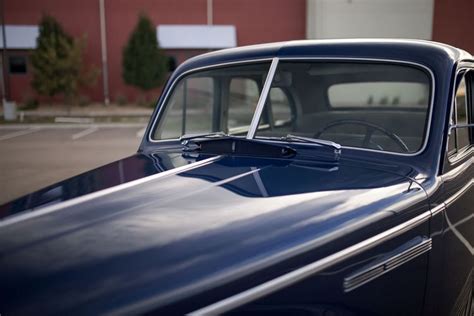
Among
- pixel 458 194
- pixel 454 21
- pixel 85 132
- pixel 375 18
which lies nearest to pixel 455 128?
pixel 458 194

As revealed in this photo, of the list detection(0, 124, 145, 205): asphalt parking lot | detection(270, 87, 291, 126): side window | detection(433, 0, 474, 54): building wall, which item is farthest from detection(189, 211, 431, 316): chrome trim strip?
detection(433, 0, 474, 54): building wall

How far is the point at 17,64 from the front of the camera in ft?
78.6

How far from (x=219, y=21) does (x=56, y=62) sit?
26.3 feet

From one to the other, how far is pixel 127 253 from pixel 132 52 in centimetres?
2255

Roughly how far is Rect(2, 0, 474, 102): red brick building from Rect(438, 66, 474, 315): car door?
67.4ft

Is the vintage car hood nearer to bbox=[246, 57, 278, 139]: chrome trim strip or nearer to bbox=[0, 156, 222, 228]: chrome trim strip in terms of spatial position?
bbox=[0, 156, 222, 228]: chrome trim strip

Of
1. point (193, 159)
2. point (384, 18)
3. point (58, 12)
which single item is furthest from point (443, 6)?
point (193, 159)

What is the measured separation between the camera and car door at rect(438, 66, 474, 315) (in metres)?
2.23

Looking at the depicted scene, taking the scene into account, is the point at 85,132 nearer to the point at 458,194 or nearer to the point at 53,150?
the point at 53,150

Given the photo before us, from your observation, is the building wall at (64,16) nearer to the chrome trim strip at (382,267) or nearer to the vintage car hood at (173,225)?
the vintage car hood at (173,225)

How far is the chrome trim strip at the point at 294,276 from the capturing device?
4.08 ft

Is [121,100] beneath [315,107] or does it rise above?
beneath

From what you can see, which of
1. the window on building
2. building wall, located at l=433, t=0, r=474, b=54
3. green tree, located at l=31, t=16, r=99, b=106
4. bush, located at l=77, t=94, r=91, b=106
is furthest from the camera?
the window on building

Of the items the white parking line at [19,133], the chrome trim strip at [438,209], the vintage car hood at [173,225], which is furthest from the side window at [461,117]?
the white parking line at [19,133]
